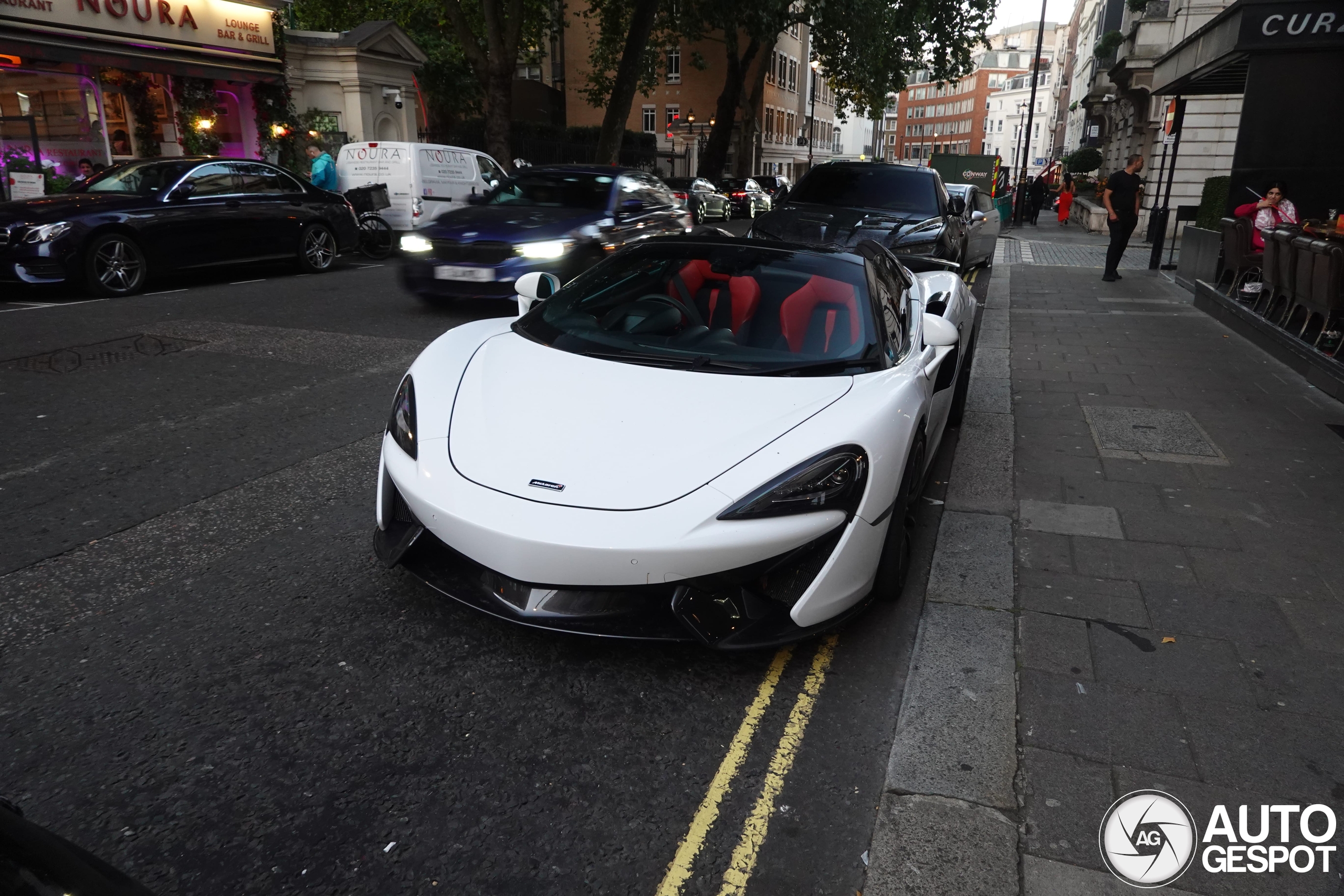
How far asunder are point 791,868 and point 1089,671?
1446mm

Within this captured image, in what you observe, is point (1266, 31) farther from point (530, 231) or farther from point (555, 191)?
point (530, 231)

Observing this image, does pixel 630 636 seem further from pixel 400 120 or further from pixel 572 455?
pixel 400 120

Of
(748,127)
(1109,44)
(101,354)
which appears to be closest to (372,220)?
(101,354)

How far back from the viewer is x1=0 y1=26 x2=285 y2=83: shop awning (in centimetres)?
1609

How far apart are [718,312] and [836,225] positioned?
7.31 meters

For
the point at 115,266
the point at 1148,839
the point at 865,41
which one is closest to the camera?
the point at 1148,839

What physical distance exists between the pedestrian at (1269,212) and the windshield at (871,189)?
11.8ft

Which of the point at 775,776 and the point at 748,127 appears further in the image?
the point at 748,127

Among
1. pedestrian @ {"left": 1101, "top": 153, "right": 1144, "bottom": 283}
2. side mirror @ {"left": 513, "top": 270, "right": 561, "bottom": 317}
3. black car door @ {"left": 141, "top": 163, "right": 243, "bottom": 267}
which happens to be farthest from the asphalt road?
pedestrian @ {"left": 1101, "top": 153, "right": 1144, "bottom": 283}

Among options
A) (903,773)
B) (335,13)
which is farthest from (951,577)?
(335,13)

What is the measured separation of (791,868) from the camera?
2287 millimetres

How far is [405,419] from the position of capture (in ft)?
11.2

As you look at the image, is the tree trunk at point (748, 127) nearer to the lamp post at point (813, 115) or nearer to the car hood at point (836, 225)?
the car hood at point (836, 225)
